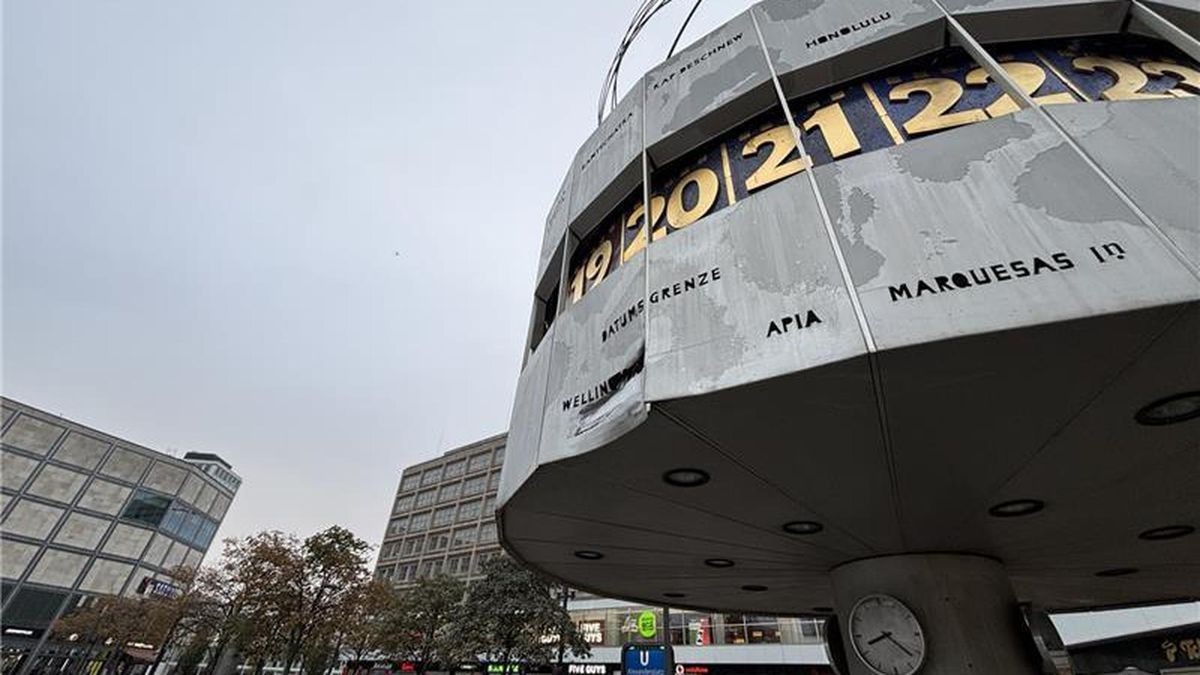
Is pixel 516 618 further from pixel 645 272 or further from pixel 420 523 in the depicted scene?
pixel 420 523

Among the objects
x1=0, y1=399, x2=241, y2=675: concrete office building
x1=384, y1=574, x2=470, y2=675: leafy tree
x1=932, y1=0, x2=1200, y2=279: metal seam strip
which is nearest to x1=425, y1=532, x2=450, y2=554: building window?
x1=0, y1=399, x2=241, y2=675: concrete office building

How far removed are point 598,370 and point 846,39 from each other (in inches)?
190

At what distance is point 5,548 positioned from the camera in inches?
1558

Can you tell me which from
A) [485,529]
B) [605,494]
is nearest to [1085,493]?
[605,494]

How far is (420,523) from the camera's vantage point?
63.1 metres

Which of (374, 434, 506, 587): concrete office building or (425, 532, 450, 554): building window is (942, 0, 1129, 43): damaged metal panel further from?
(425, 532, 450, 554): building window

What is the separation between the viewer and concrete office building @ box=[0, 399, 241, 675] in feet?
129

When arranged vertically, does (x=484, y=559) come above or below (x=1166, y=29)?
above

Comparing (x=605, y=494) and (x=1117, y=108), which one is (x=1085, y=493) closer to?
(x=1117, y=108)

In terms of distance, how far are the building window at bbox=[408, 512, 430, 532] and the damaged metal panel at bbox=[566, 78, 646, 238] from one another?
206ft

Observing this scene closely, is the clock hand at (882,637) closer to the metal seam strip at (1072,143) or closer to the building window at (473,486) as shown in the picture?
the metal seam strip at (1072,143)

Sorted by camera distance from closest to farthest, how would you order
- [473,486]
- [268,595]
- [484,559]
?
[268,595] → [484,559] → [473,486]

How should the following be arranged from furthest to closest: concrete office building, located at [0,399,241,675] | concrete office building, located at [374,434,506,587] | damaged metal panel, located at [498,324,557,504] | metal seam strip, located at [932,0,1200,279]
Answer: concrete office building, located at [374,434,506,587]
concrete office building, located at [0,399,241,675]
damaged metal panel, located at [498,324,557,504]
metal seam strip, located at [932,0,1200,279]

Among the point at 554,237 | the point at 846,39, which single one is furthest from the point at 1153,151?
the point at 554,237
